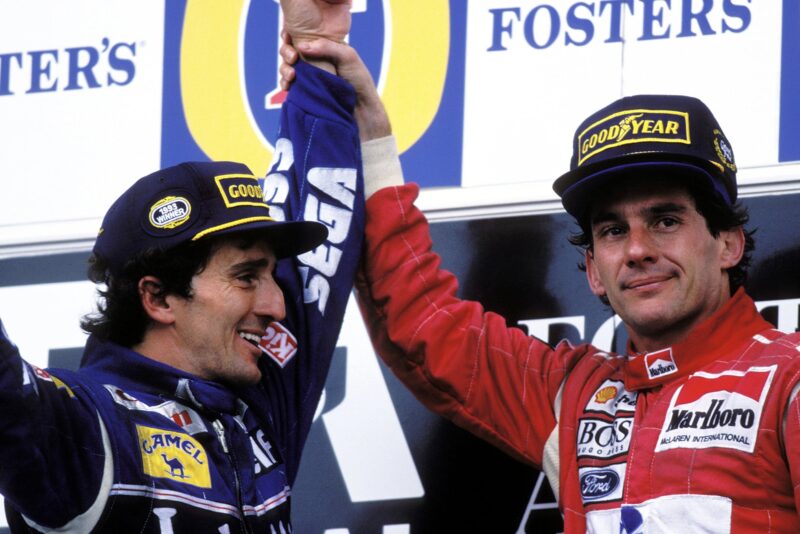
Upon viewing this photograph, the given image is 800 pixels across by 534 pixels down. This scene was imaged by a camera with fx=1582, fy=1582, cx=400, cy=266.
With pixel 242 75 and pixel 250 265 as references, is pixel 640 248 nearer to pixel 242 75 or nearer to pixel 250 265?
pixel 250 265

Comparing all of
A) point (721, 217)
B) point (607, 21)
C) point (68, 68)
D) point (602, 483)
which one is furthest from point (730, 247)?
point (68, 68)

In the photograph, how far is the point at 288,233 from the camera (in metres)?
2.85

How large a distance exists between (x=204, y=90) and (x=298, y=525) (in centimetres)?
98

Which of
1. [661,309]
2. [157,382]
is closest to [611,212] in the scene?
[661,309]

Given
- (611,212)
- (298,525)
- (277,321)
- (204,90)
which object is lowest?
(298,525)

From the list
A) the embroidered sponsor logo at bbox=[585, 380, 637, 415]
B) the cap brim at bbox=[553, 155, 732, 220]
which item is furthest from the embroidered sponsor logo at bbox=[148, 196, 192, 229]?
the embroidered sponsor logo at bbox=[585, 380, 637, 415]

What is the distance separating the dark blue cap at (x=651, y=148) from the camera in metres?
2.71

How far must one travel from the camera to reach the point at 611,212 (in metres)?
2.77

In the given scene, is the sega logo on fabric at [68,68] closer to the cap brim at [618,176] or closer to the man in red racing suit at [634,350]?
the man in red racing suit at [634,350]

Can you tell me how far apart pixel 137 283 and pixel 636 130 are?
906mm

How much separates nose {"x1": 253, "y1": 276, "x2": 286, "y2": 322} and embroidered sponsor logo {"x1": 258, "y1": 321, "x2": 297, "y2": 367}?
0.06 metres

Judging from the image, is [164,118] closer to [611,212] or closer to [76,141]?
[76,141]

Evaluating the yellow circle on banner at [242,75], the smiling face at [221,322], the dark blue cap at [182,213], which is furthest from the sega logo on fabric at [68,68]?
the smiling face at [221,322]

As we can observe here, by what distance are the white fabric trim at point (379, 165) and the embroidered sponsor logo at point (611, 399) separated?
1.88 feet
